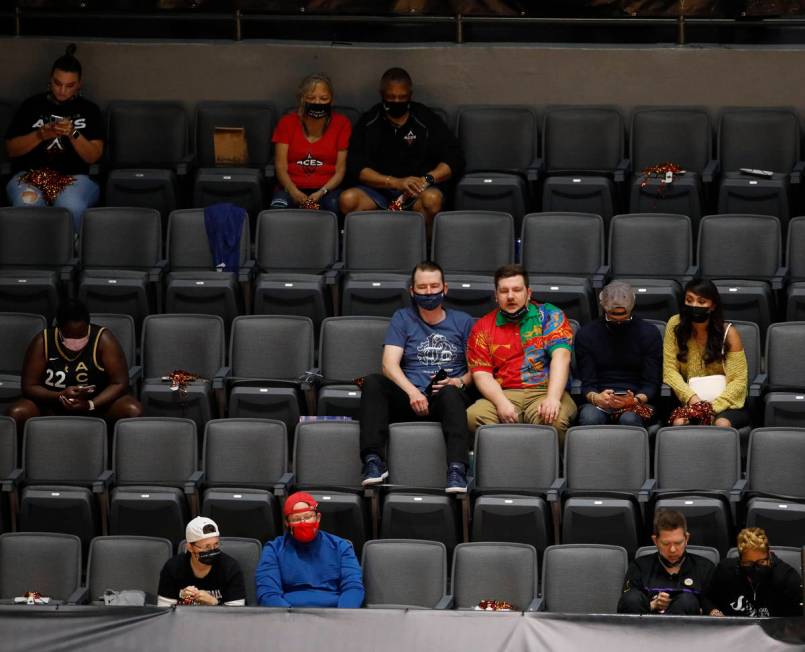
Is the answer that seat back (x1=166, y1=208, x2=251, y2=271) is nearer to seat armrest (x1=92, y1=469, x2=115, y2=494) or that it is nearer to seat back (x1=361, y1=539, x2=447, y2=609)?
seat armrest (x1=92, y1=469, x2=115, y2=494)

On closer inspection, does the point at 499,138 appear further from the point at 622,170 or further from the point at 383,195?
the point at 383,195

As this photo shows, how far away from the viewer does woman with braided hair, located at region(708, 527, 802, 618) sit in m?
6.99

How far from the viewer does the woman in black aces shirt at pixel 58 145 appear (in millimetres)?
9945

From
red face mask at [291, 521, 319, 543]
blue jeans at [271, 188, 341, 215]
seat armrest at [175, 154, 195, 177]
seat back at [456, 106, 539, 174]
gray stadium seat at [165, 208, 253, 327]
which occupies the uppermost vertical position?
seat back at [456, 106, 539, 174]

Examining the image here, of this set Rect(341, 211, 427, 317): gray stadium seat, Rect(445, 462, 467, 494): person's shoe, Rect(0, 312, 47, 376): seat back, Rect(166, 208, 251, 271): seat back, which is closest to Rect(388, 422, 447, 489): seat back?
Rect(445, 462, 467, 494): person's shoe

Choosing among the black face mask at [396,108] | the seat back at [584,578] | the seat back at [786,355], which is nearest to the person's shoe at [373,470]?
the seat back at [584,578]

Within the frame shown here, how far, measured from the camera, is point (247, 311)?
937 cm

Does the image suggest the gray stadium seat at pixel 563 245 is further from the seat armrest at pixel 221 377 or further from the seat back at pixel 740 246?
the seat armrest at pixel 221 377

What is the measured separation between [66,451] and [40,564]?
65 centimetres

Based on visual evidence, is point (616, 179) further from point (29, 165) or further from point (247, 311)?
point (29, 165)

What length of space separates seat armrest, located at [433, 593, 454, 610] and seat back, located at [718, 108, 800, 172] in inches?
143

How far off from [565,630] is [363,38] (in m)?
5.67

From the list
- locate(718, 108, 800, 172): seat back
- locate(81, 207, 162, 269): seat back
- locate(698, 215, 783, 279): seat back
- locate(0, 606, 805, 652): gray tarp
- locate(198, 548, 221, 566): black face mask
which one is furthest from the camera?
locate(718, 108, 800, 172): seat back

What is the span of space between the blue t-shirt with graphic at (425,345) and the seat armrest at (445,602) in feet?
4.12
